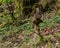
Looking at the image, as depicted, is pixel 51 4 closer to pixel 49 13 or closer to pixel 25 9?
pixel 49 13

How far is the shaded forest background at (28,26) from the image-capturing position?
23.6 feet

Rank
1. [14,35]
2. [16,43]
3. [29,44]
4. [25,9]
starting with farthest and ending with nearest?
[25,9], [14,35], [16,43], [29,44]

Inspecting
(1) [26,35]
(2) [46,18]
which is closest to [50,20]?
(2) [46,18]

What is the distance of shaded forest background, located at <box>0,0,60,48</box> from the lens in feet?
23.6

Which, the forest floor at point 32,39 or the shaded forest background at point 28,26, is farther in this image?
the shaded forest background at point 28,26

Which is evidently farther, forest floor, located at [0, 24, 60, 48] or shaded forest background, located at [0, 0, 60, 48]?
shaded forest background, located at [0, 0, 60, 48]

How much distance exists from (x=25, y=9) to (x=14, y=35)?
1.87 meters

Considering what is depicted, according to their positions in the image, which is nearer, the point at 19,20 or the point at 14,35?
the point at 14,35

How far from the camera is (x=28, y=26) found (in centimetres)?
872

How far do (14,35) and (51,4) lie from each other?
7.34 feet

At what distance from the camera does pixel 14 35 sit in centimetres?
865

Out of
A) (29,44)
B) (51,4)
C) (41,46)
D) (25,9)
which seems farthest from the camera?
(25,9)

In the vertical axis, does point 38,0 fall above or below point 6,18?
above

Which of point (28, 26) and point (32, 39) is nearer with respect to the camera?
point (32, 39)
